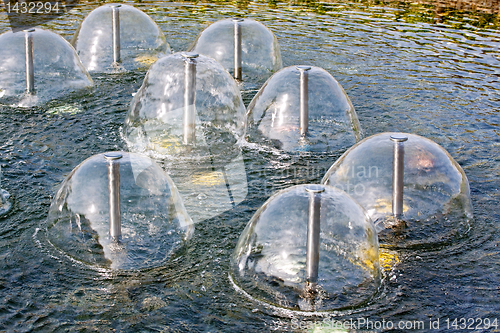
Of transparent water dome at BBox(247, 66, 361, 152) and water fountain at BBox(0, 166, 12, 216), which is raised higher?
transparent water dome at BBox(247, 66, 361, 152)

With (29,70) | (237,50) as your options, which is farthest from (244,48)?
(29,70)

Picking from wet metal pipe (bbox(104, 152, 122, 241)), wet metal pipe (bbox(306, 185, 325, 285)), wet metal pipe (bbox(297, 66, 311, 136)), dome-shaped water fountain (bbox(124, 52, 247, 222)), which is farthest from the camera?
wet metal pipe (bbox(297, 66, 311, 136))

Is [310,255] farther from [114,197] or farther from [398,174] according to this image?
[114,197]

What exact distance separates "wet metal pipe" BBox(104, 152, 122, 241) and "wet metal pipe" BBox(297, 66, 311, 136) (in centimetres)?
320

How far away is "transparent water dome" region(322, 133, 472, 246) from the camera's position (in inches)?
244

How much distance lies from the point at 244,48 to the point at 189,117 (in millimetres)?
3285

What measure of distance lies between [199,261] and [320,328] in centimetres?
132

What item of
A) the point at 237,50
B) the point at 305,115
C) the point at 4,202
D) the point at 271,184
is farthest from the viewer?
the point at 237,50

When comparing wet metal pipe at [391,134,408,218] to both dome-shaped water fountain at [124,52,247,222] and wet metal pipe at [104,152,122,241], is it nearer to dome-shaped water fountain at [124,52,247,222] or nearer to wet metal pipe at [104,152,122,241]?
dome-shaped water fountain at [124,52,247,222]

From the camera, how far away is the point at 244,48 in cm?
1107

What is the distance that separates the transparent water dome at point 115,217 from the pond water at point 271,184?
0.47 ft

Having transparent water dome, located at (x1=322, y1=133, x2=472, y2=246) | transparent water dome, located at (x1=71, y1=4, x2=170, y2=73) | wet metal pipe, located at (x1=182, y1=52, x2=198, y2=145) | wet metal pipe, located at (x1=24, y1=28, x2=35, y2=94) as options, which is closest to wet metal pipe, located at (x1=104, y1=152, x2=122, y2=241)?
transparent water dome, located at (x1=322, y1=133, x2=472, y2=246)

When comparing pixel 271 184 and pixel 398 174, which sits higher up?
→ pixel 398 174

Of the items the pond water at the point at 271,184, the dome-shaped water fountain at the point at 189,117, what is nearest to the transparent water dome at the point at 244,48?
the pond water at the point at 271,184
